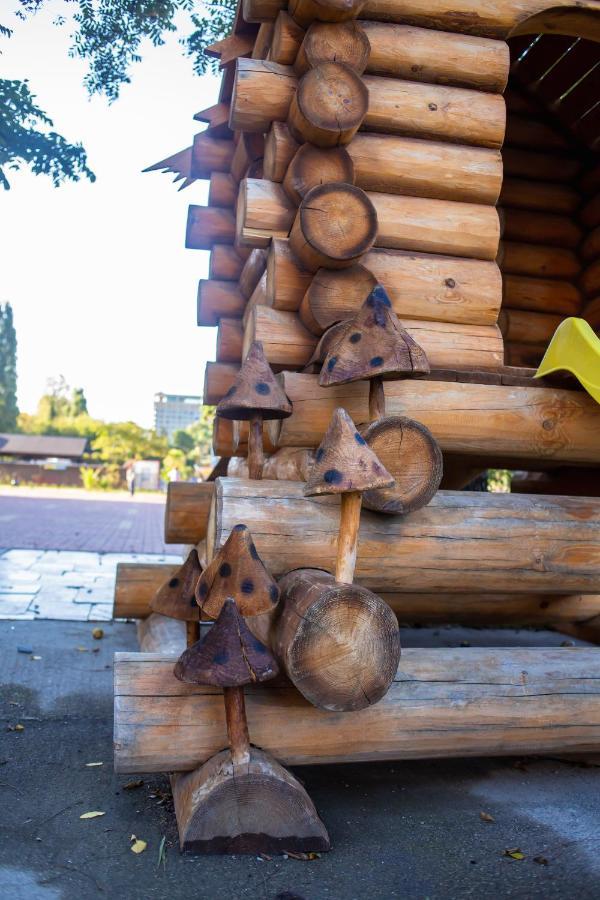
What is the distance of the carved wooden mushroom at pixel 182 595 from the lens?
11.3 feet

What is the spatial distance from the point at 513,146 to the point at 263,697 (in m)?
6.97

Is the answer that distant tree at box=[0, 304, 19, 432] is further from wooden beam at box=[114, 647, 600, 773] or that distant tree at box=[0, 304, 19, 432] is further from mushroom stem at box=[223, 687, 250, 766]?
mushroom stem at box=[223, 687, 250, 766]

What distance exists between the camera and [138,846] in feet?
8.46

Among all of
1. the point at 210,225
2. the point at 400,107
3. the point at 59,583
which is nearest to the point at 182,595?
the point at 400,107

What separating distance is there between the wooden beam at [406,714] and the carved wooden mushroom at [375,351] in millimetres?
1260

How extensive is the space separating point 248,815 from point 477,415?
92.3 inches

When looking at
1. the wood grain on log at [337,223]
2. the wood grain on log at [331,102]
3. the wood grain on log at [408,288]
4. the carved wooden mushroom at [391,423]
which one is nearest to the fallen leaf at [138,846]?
the carved wooden mushroom at [391,423]

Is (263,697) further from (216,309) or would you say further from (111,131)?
(111,131)

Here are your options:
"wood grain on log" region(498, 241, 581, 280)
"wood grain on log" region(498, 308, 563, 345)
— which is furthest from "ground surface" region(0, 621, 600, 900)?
"wood grain on log" region(498, 241, 581, 280)

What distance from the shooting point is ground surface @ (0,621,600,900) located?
237 cm

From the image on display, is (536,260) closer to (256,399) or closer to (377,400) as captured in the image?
(377,400)

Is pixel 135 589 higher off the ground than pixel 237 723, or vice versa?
pixel 237 723

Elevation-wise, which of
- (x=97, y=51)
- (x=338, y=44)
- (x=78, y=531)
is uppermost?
(x=97, y=51)

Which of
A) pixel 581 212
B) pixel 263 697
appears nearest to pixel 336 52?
pixel 263 697
